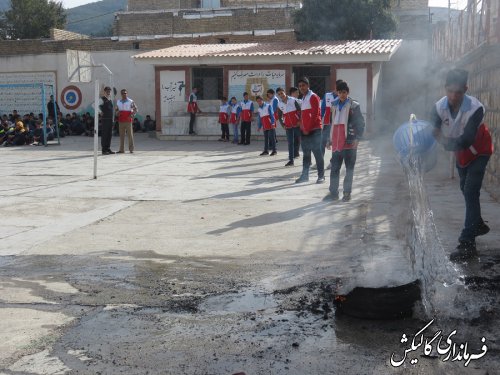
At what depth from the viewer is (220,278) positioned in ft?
17.4

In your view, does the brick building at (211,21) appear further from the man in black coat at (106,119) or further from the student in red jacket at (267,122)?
the student in red jacket at (267,122)

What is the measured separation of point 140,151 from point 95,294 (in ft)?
47.4

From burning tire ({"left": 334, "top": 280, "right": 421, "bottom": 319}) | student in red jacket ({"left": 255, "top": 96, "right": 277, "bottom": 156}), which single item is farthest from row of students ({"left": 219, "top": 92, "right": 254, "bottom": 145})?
burning tire ({"left": 334, "top": 280, "right": 421, "bottom": 319})

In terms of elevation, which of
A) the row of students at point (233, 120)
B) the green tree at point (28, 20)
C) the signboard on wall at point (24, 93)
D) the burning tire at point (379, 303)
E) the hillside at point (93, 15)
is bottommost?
the burning tire at point (379, 303)

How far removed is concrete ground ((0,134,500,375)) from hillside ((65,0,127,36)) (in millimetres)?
83213

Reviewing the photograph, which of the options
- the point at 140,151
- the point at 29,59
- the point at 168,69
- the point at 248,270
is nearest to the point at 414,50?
the point at 168,69

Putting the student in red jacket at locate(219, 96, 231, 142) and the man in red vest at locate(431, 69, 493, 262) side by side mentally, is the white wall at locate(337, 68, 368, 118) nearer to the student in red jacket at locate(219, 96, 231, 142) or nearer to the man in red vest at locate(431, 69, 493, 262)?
the student in red jacket at locate(219, 96, 231, 142)

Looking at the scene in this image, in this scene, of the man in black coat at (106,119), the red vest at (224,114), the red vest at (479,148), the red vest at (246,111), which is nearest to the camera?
the red vest at (479,148)

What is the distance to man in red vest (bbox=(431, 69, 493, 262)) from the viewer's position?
18.8ft

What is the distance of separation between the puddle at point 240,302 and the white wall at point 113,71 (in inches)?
1041

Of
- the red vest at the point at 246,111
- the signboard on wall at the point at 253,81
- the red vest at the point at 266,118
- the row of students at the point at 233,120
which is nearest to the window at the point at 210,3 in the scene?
the signboard on wall at the point at 253,81

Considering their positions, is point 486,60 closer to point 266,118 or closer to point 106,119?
point 266,118

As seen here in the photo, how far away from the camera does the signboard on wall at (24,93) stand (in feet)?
103

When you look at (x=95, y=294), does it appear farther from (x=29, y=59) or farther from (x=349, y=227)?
(x=29, y=59)
